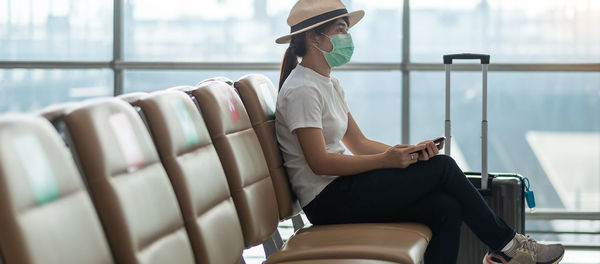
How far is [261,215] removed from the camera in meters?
2.12

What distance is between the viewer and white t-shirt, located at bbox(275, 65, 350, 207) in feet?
7.84

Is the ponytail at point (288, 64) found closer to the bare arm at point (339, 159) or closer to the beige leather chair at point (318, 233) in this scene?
the beige leather chair at point (318, 233)

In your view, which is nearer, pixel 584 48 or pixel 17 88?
pixel 584 48

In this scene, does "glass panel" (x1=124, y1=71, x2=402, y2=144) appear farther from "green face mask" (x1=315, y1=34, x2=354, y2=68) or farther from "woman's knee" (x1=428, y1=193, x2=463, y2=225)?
"woman's knee" (x1=428, y1=193, x2=463, y2=225)

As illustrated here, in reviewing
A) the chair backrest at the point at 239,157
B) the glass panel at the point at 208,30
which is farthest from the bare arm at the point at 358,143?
the glass panel at the point at 208,30

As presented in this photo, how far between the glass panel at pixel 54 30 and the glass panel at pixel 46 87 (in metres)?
0.10

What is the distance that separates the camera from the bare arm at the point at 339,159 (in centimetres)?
236

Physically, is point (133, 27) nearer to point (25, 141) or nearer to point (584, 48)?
point (584, 48)

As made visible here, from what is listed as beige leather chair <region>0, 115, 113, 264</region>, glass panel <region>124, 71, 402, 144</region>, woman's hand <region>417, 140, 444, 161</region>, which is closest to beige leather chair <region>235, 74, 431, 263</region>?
woman's hand <region>417, 140, 444, 161</region>

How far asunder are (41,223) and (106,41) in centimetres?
341

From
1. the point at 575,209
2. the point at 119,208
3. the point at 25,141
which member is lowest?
the point at 575,209

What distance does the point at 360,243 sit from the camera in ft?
6.80

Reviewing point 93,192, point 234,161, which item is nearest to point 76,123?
point 93,192

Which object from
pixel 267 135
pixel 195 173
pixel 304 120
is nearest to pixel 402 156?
pixel 304 120
